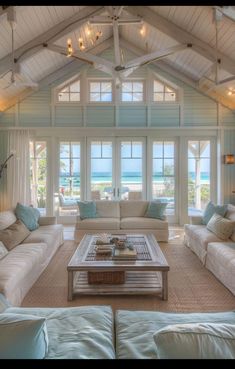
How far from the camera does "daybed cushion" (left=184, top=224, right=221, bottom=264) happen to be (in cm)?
390

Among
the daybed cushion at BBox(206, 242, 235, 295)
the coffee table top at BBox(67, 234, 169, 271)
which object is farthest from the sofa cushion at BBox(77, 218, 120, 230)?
the daybed cushion at BBox(206, 242, 235, 295)

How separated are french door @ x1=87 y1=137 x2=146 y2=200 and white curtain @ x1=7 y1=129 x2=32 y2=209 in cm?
153

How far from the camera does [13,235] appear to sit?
364cm

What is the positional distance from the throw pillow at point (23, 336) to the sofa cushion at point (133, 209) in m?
4.43

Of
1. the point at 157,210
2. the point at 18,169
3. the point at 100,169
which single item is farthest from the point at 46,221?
the point at 100,169

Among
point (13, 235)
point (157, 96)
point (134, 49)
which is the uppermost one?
point (134, 49)

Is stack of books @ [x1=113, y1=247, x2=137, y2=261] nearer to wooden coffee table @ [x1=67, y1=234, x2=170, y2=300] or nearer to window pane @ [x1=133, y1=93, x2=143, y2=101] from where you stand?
wooden coffee table @ [x1=67, y1=234, x2=170, y2=300]

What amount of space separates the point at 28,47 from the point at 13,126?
2241mm

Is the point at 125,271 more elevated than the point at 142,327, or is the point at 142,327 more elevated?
the point at 142,327

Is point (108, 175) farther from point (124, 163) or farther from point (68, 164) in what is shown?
point (68, 164)

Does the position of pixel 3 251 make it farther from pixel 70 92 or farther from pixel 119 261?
pixel 70 92

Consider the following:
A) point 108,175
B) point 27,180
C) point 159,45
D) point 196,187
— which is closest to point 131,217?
point 108,175

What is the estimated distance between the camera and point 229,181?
22.5 feet

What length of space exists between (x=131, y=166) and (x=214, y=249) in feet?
12.5
